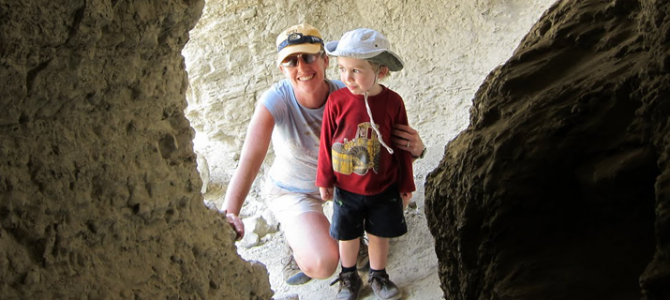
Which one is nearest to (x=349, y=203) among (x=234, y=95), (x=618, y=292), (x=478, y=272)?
(x=478, y=272)

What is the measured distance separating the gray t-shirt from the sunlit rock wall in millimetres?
1280

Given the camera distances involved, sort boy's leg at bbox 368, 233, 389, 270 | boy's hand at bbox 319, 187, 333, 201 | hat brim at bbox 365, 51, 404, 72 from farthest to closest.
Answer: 1. boy's leg at bbox 368, 233, 389, 270
2. boy's hand at bbox 319, 187, 333, 201
3. hat brim at bbox 365, 51, 404, 72

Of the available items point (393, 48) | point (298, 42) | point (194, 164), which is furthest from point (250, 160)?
point (393, 48)

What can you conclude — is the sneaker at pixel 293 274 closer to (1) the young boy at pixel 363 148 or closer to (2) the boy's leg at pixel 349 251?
(2) the boy's leg at pixel 349 251

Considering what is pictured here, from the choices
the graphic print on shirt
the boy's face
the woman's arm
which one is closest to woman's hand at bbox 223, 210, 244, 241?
the woman's arm

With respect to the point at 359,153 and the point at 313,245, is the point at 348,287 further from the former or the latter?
the point at 359,153

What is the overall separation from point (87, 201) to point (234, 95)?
3.81 meters

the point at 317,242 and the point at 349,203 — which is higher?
the point at 349,203

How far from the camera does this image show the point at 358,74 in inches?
97.0

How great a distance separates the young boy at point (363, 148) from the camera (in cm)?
248

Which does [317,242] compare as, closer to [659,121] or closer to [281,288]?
[281,288]

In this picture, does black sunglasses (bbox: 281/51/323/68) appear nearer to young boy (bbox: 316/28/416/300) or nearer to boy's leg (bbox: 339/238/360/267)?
young boy (bbox: 316/28/416/300)

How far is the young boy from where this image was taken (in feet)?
8.14

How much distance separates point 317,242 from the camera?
2826 millimetres
